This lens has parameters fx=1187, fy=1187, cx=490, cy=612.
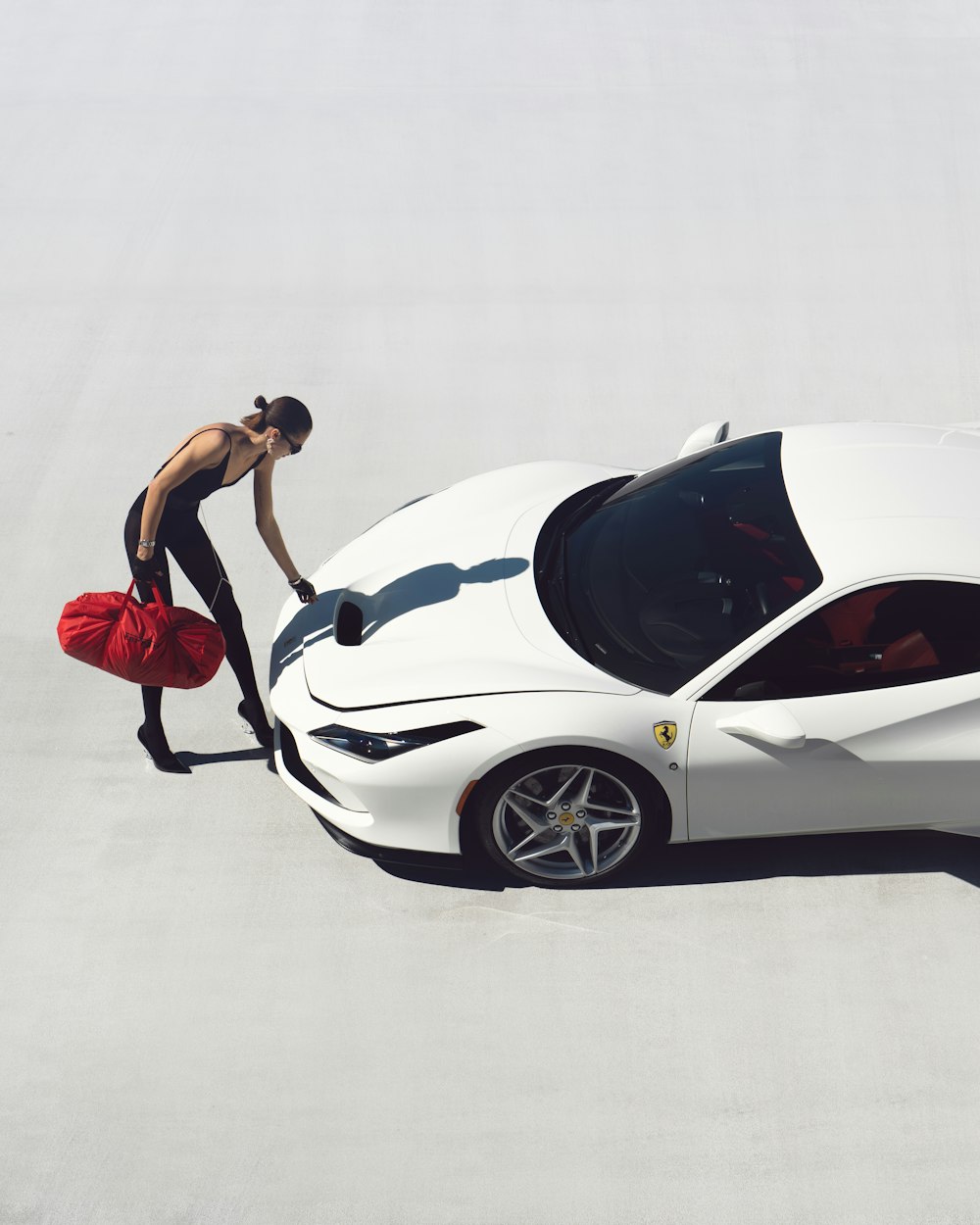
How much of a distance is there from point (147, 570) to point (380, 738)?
3.85ft

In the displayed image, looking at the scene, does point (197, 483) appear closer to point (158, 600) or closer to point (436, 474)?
point (158, 600)

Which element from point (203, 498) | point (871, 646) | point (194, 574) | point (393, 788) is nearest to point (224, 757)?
point (194, 574)

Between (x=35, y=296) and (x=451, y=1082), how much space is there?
19.6 ft

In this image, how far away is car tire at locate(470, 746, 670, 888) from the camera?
4.00m

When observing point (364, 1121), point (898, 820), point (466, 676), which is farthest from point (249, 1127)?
point (898, 820)

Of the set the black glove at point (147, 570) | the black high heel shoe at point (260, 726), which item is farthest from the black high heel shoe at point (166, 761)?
the black glove at point (147, 570)

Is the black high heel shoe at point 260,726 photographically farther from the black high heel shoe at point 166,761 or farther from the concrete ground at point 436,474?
the black high heel shoe at point 166,761

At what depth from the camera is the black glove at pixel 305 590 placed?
4719 mm

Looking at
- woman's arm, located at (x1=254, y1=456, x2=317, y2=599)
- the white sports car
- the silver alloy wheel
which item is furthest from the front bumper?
woman's arm, located at (x1=254, y1=456, x2=317, y2=599)

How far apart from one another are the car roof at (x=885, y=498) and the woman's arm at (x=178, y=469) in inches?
83.4

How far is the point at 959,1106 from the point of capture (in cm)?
369

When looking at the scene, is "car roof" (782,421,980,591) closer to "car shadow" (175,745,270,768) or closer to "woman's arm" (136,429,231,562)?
"woman's arm" (136,429,231,562)

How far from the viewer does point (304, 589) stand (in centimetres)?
473

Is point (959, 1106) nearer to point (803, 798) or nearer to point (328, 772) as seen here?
point (803, 798)
